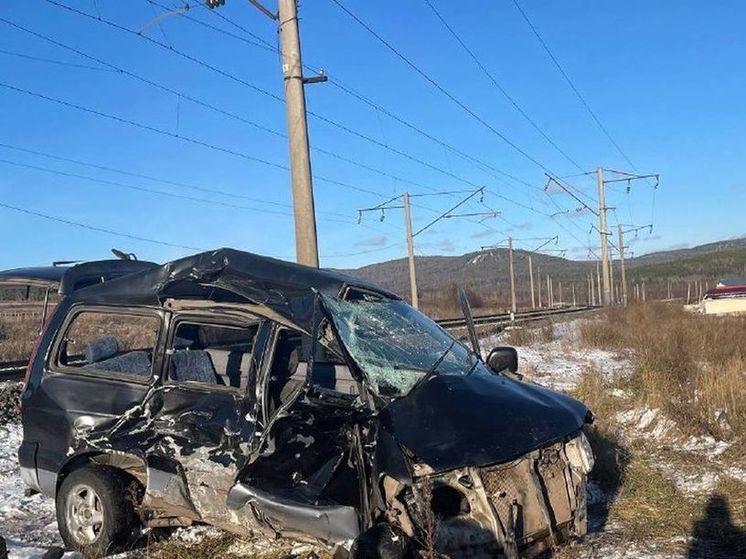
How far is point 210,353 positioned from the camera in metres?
5.67

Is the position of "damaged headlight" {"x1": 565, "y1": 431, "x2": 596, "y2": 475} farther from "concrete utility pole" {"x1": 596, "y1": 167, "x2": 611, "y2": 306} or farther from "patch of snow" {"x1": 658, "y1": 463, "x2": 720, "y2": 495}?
"concrete utility pole" {"x1": 596, "y1": 167, "x2": 611, "y2": 306}

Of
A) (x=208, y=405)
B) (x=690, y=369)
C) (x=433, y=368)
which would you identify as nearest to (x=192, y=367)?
(x=208, y=405)

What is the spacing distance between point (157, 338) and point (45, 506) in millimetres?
2377

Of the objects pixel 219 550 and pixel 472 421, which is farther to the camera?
pixel 219 550

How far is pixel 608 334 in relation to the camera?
2416 centimetres

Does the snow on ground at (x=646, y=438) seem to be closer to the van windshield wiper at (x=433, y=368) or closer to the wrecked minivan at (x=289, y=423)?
the wrecked minivan at (x=289, y=423)

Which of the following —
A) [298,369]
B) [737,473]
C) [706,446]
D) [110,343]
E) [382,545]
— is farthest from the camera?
[706,446]

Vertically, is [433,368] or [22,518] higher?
[433,368]

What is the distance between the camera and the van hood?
13.9ft

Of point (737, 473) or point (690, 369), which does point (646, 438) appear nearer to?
point (737, 473)

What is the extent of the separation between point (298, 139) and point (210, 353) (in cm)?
595

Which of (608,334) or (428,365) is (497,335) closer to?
(608,334)

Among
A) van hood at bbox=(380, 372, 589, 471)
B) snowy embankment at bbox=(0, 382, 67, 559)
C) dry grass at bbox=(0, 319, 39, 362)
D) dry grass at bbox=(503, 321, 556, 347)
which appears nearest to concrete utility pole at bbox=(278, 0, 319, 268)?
snowy embankment at bbox=(0, 382, 67, 559)

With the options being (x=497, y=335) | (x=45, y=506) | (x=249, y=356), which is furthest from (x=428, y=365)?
(x=497, y=335)
